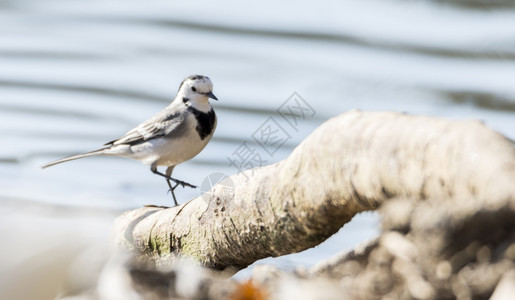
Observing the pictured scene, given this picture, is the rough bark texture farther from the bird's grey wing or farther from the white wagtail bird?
the bird's grey wing

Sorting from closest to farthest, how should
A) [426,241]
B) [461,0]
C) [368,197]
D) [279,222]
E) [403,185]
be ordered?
[426,241] → [403,185] → [368,197] → [279,222] → [461,0]

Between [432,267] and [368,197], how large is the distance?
0.76 m

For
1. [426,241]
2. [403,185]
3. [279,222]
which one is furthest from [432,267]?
[279,222]

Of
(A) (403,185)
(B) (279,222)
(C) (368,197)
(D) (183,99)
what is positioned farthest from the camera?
(D) (183,99)

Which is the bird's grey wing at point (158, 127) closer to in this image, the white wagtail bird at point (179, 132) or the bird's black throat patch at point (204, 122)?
the white wagtail bird at point (179, 132)

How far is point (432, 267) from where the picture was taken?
6.71 ft

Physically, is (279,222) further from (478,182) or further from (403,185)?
(478,182)

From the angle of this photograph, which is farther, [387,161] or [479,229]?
[387,161]

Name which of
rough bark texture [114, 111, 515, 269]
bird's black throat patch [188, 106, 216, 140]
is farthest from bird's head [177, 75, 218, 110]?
rough bark texture [114, 111, 515, 269]

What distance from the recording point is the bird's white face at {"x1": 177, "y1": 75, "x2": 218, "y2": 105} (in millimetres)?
5844

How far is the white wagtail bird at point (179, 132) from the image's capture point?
18.5 ft

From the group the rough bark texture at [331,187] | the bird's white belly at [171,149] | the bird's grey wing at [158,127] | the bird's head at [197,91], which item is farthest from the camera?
the bird's head at [197,91]


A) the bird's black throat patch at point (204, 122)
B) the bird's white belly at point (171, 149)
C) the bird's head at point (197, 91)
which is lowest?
the bird's white belly at point (171, 149)

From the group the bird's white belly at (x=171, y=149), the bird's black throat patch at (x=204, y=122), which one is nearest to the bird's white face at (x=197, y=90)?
the bird's black throat patch at (x=204, y=122)
